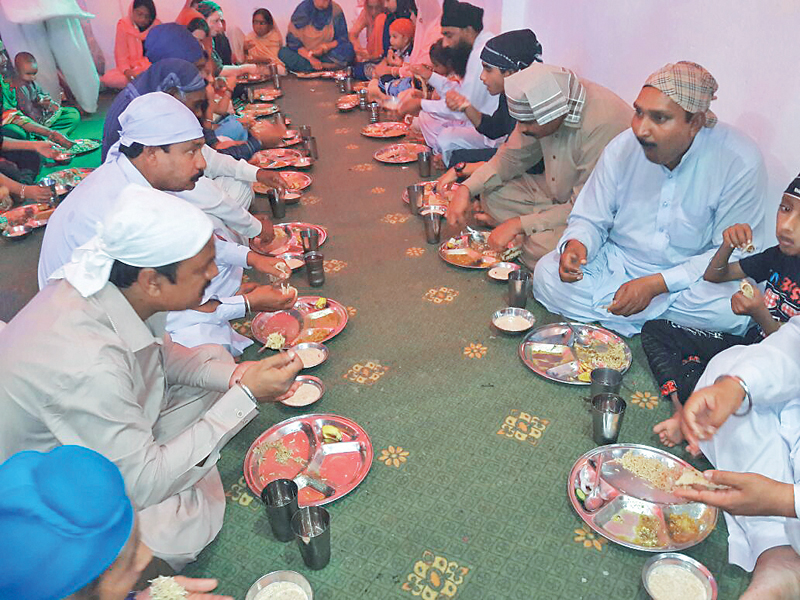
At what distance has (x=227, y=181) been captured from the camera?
13.0 ft

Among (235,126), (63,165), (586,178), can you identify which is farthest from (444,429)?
(63,165)

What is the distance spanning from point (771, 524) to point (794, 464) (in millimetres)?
195

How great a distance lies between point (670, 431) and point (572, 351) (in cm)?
75

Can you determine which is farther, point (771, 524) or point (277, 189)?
point (277, 189)

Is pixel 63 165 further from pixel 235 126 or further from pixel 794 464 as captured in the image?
pixel 794 464

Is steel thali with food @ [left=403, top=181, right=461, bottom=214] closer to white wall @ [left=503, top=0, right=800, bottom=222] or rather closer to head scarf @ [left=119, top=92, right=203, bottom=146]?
white wall @ [left=503, top=0, right=800, bottom=222]

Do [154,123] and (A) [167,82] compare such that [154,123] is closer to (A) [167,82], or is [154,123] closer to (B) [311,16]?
(A) [167,82]

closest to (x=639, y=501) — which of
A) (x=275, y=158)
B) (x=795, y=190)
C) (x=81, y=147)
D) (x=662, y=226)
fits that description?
(x=795, y=190)

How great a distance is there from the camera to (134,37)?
7.21 meters

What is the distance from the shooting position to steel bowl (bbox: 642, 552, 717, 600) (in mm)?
1725

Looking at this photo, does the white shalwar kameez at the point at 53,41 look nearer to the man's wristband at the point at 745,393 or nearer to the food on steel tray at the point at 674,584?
the man's wristband at the point at 745,393

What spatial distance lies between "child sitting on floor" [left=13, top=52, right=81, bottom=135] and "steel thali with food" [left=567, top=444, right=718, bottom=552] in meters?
6.20

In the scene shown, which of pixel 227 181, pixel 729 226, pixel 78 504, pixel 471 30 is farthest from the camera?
pixel 471 30

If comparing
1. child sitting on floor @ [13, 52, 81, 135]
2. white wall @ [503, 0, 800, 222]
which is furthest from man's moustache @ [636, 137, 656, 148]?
child sitting on floor @ [13, 52, 81, 135]
